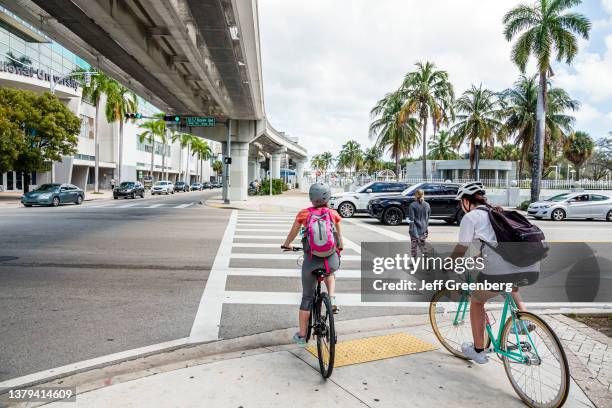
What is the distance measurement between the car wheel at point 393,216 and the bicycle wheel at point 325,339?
42.3 ft

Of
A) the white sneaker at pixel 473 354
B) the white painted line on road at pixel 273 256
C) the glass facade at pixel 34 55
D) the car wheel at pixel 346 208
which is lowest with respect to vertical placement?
the white painted line on road at pixel 273 256

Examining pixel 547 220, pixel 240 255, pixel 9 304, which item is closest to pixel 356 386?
pixel 9 304

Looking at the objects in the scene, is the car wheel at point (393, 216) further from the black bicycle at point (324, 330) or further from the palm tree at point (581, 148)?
the palm tree at point (581, 148)

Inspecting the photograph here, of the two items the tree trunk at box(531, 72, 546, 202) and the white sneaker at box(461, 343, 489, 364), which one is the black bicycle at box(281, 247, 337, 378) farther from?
the tree trunk at box(531, 72, 546, 202)

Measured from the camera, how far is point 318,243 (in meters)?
3.83

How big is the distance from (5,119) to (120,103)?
20.6 meters

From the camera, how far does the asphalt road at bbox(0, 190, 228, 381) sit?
4.50 metres

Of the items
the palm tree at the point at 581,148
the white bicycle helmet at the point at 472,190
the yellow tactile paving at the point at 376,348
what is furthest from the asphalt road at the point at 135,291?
the palm tree at the point at 581,148

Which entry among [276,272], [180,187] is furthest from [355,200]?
[180,187]

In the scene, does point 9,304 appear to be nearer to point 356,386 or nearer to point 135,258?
point 135,258

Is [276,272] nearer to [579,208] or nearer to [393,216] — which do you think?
[393,216]

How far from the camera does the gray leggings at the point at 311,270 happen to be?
3.94 meters

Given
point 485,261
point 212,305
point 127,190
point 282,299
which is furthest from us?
point 127,190

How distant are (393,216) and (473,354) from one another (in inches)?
502
